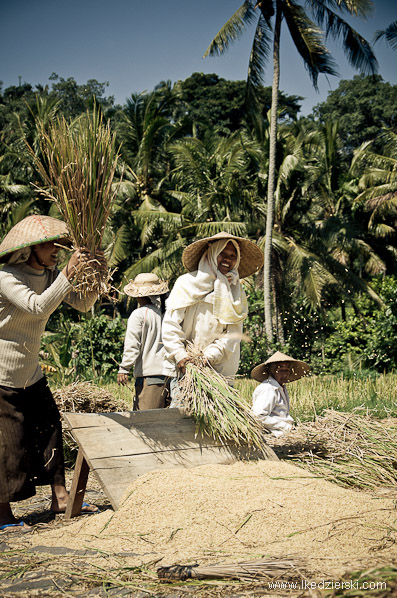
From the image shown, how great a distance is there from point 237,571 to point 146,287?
3.04 metres

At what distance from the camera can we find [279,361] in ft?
16.0

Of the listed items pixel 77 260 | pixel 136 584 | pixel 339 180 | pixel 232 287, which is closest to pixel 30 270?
pixel 77 260

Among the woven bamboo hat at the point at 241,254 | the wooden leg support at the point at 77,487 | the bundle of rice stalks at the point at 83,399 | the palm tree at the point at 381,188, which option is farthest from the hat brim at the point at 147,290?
the palm tree at the point at 381,188

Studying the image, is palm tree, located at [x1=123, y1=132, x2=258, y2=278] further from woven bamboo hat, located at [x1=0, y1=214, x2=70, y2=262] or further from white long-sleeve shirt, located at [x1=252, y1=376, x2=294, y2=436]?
woven bamboo hat, located at [x1=0, y1=214, x2=70, y2=262]

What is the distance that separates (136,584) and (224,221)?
14.0 metres

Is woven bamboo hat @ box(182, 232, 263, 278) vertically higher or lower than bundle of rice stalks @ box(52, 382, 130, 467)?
higher

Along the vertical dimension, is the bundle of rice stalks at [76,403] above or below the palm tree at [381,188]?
below

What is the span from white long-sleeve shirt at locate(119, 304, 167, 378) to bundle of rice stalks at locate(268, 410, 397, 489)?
1.09m

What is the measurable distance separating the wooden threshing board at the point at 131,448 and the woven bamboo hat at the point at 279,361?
129 centimetres

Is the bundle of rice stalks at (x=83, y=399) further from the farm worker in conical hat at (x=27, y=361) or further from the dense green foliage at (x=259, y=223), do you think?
the dense green foliage at (x=259, y=223)

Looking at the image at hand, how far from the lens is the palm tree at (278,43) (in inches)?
543

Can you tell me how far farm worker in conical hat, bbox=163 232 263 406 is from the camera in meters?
3.82

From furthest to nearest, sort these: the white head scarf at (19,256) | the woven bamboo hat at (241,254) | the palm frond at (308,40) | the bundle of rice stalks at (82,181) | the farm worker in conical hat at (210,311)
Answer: the palm frond at (308,40), the woven bamboo hat at (241,254), the farm worker in conical hat at (210,311), the white head scarf at (19,256), the bundle of rice stalks at (82,181)

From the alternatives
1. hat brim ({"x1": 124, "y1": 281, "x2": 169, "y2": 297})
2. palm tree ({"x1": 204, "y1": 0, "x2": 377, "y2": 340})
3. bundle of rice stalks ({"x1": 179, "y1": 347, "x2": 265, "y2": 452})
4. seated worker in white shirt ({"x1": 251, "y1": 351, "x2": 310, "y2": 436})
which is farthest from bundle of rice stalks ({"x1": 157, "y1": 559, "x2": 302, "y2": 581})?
palm tree ({"x1": 204, "y1": 0, "x2": 377, "y2": 340})
